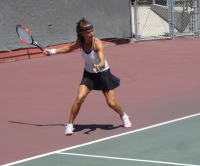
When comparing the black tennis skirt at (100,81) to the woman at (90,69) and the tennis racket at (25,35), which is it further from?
the tennis racket at (25,35)

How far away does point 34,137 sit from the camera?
8.29m

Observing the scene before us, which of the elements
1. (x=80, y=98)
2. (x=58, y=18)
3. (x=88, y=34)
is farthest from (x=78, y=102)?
(x=58, y=18)

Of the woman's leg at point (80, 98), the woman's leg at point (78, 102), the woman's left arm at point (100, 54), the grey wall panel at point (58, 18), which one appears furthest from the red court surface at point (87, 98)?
the woman's left arm at point (100, 54)

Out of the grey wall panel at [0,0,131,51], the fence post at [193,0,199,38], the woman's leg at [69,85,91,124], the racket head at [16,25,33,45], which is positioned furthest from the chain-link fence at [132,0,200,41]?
the woman's leg at [69,85,91,124]

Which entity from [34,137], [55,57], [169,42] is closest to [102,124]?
[34,137]

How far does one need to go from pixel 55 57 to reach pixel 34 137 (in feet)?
30.6

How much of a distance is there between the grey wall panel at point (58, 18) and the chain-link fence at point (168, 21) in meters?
0.70

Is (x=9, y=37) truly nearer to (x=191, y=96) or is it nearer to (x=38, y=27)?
(x=38, y=27)

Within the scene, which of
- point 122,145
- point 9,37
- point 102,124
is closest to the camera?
point 122,145

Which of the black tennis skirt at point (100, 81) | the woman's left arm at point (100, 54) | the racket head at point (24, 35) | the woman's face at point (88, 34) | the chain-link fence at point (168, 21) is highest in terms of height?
the woman's face at point (88, 34)

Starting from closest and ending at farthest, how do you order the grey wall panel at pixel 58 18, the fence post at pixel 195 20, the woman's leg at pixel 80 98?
the woman's leg at pixel 80 98 < the grey wall panel at pixel 58 18 < the fence post at pixel 195 20

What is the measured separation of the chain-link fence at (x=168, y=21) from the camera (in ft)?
65.4

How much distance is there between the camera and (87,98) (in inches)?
441

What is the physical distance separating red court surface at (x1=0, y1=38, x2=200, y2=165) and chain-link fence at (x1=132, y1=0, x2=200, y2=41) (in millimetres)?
2026
